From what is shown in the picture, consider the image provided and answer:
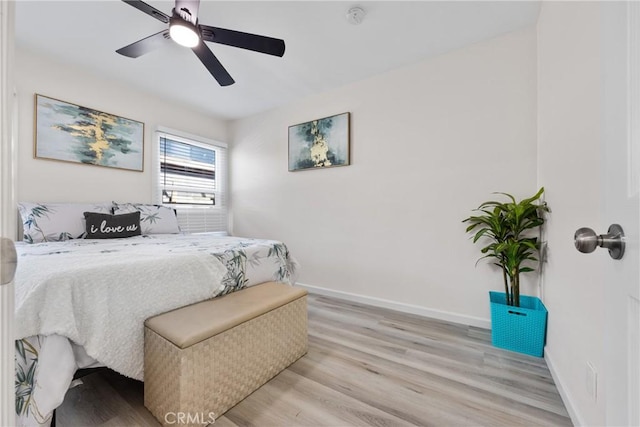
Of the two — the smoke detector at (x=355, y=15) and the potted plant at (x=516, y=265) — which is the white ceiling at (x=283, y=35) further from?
the potted plant at (x=516, y=265)

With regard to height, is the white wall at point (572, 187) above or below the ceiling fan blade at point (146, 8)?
below

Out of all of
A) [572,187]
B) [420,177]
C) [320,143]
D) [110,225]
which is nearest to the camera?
[572,187]

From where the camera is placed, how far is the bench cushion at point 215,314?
1.16 meters

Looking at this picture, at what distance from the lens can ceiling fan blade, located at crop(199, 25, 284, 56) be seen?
5.48 feet

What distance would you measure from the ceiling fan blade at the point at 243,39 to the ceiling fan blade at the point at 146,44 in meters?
0.28

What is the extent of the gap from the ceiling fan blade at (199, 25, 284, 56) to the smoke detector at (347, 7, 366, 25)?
0.61m

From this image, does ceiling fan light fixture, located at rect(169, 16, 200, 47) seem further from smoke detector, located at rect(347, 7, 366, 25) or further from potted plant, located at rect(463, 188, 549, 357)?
potted plant, located at rect(463, 188, 549, 357)

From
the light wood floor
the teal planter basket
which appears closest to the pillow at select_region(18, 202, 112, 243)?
the light wood floor

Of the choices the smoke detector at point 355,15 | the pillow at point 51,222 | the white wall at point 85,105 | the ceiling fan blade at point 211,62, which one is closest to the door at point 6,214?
the ceiling fan blade at point 211,62

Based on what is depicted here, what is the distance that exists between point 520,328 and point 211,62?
9.85ft

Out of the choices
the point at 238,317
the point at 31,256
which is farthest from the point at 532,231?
the point at 31,256

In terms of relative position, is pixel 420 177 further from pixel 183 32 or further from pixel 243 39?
pixel 183 32

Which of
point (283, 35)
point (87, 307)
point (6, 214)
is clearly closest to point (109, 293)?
point (87, 307)

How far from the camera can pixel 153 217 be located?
2.78 meters
